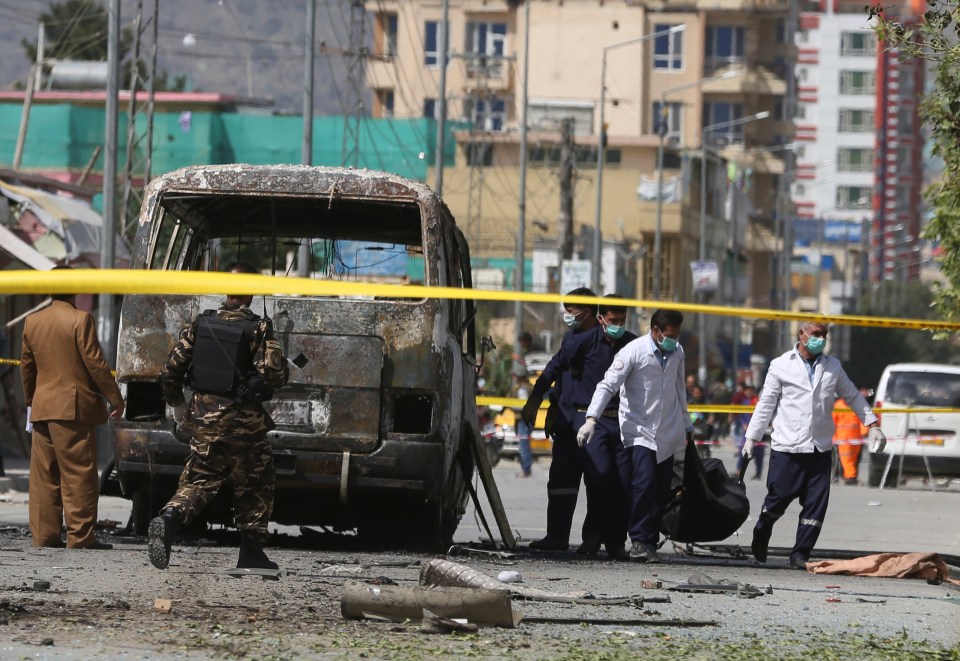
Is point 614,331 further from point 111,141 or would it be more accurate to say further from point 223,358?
point 111,141

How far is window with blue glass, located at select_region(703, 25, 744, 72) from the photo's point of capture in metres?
A: 91.9

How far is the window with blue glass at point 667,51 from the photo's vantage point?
89.6 m

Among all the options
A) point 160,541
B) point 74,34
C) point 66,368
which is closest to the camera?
point 160,541

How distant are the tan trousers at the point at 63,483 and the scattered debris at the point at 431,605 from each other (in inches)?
139

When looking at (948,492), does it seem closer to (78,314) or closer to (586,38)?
(78,314)

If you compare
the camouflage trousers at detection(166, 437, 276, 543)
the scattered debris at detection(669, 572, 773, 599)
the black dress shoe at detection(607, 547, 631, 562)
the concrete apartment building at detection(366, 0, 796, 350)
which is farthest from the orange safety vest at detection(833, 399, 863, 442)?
the concrete apartment building at detection(366, 0, 796, 350)

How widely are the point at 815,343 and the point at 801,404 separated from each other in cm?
41

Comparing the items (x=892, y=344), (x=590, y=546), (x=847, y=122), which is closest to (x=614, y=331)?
(x=590, y=546)

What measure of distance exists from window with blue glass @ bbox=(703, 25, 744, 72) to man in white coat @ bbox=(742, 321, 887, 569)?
264 ft

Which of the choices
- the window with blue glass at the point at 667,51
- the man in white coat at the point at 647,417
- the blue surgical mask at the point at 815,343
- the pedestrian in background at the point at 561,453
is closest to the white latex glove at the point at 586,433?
the man in white coat at the point at 647,417

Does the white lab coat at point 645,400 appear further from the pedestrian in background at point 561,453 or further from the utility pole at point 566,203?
the utility pole at point 566,203

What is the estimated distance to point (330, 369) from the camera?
1154 centimetres

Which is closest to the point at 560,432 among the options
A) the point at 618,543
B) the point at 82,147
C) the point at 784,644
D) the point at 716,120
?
the point at 618,543

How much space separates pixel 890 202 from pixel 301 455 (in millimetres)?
173648
